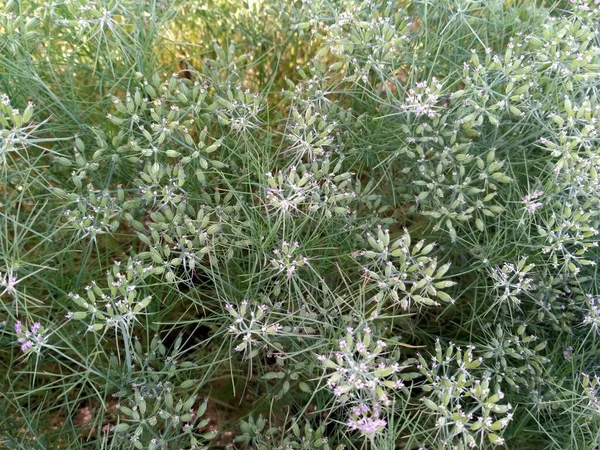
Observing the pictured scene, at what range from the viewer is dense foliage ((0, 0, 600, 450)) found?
1.56 metres

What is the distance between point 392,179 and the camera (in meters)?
1.99

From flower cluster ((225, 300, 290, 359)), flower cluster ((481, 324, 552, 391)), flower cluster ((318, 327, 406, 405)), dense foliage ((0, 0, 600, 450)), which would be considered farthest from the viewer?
flower cluster ((481, 324, 552, 391))

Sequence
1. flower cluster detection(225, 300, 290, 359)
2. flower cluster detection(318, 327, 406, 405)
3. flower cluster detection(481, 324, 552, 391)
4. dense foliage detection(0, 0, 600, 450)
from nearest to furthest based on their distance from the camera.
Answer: flower cluster detection(318, 327, 406, 405) < flower cluster detection(225, 300, 290, 359) < dense foliage detection(0, 0, 600, 450) < flower cluster detection(481, 324, 552, 391)

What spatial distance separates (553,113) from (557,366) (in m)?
0.85

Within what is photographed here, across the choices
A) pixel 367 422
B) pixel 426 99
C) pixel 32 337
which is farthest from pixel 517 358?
pixel 32 337

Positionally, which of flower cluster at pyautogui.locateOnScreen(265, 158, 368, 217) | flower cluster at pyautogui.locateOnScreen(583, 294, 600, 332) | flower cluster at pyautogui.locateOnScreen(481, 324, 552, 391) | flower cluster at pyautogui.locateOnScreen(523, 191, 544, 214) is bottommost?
flower cluster at pyautogui.locateOnScreen(481, 324, 552, 391)

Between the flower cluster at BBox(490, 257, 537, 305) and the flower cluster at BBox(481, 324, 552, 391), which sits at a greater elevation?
the flower cluster at BBox(490, 257, 537, 305)

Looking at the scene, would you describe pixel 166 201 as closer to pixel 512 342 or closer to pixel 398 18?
pixel 398 18

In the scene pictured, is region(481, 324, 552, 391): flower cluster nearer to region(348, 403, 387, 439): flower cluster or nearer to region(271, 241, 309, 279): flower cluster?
region(348, 403, 387, 439): flower cluster

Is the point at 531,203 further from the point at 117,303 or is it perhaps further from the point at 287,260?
the point at 117,303

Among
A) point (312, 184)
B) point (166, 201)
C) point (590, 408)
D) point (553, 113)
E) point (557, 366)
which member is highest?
point (553, 113)

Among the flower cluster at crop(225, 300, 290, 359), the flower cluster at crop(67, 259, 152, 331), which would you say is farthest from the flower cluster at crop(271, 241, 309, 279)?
the flower cluster at crop(67, 259, 152, 331)

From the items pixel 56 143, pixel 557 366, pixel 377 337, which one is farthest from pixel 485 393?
pixel 56 143

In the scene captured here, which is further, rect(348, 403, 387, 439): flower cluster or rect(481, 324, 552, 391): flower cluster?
rect(481, 324, 552, 391): flower cluster
